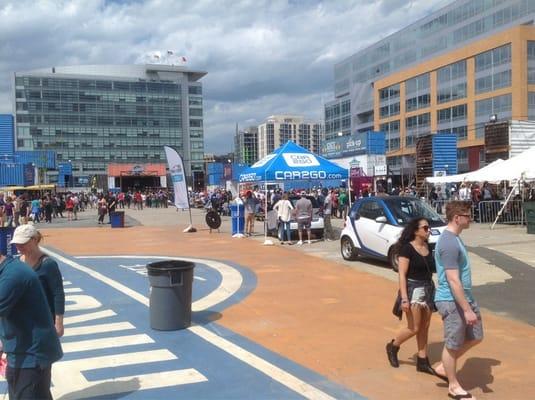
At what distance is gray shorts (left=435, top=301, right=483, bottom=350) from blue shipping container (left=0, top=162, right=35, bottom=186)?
54.5 meters

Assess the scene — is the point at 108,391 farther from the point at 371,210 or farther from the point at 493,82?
the point at 493,82

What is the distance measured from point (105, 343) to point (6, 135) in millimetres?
56167

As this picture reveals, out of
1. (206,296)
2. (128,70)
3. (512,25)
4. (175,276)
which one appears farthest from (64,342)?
(128,70)

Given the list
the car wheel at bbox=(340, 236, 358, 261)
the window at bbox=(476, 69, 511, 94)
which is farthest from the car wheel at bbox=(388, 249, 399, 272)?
the window at bbox=(476, 69, 511, 94)

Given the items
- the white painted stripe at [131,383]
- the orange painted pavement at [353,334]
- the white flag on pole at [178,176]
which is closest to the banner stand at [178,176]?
the white flag on pole at [178,176]

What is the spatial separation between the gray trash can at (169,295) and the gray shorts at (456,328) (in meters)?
3.51

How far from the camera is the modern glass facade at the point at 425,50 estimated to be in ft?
240

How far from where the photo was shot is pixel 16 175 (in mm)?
53312

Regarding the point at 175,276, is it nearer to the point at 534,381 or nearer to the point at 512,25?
the point at 534,381

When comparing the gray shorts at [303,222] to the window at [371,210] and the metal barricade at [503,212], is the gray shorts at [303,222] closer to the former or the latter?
the window at [371,210]

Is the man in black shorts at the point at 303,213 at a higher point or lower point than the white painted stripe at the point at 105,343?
higher

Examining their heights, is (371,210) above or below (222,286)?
above

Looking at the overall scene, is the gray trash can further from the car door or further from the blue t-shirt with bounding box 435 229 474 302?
the car door

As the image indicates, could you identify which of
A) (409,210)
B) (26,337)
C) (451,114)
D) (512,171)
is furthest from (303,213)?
(451,114)
